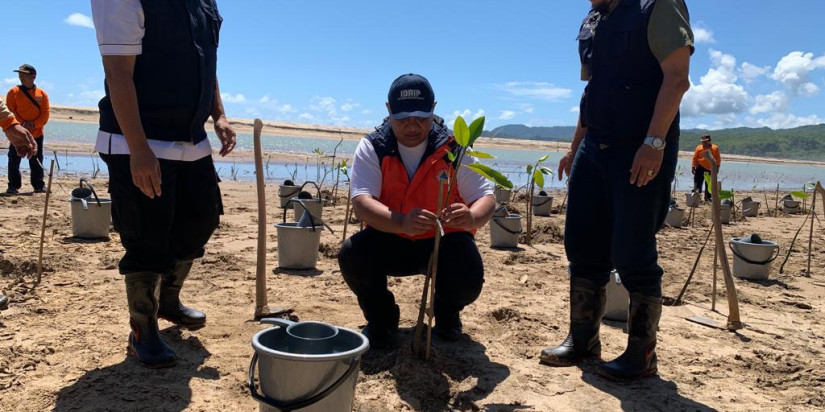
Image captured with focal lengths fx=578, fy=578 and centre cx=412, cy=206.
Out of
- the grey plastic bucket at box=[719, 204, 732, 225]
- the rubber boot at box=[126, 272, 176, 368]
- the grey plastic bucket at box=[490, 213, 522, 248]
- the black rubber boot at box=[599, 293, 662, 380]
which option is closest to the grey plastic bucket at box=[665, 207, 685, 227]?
the grey plastic bucket at box=[719, 204, 732, 225]

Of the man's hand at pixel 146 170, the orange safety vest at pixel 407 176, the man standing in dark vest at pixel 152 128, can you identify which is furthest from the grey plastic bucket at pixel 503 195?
the man's hand at pixel 146 170

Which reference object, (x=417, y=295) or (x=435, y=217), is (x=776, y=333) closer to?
(x=417, y=295)

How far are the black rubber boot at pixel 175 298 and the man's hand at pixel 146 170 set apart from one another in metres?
0.74

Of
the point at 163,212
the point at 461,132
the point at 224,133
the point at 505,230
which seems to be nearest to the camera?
the point at 461,132

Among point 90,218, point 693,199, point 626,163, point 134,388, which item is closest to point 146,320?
point 134,388

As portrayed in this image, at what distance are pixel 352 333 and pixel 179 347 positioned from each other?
4.40ft

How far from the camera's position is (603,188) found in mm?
2893

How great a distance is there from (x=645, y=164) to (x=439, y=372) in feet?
4.35

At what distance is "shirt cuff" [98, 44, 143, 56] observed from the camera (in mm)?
2387

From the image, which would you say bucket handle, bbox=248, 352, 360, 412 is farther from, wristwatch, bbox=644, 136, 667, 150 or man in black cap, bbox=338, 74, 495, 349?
wristwatch, bbox=644, 136, 667, 150

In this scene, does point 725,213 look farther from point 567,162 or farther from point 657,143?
point 657,143

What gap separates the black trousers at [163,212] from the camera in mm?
2580

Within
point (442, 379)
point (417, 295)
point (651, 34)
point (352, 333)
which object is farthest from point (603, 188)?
point (417, 295)

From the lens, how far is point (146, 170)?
241 cm
